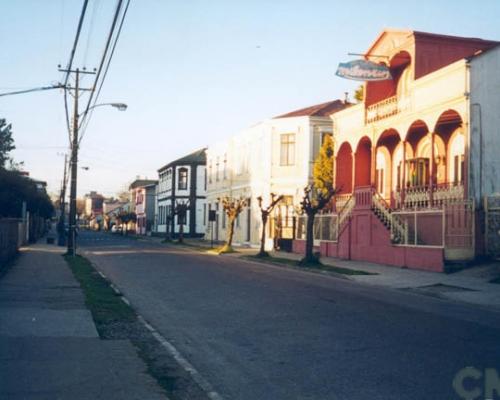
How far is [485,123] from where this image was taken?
961 inches

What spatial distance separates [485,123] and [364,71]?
7.62 metres

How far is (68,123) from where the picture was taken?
37.2m

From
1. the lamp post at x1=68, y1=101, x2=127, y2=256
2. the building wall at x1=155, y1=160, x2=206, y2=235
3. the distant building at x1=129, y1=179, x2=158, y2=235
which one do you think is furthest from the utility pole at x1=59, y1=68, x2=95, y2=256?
the distant building at x1=129, y1=179, x2=158, y2=235

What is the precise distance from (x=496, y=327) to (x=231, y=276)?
11408 mm

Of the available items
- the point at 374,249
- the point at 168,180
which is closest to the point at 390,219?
the point at 374,249

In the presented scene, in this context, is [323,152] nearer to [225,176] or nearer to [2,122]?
[225,176]

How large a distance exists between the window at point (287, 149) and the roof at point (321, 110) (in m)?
1.65

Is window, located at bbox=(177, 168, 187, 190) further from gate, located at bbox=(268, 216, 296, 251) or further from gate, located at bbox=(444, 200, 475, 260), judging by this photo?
gate, located at bbox=(444, 200, 475, 260)

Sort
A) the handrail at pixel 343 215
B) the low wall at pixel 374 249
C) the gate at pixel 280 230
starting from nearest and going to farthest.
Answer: the low wall at pixel 374 249, the handrail at pixel 343 215, the gate at pixel 280 230

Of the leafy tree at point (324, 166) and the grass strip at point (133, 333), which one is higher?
the leafy tree at point (324, 166)

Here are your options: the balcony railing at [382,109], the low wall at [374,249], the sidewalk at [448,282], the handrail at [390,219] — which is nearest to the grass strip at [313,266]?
the sidewalk at [448,282]

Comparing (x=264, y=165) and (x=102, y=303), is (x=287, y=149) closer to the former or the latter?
(x=264, y=165)

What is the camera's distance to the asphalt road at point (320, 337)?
7.83m

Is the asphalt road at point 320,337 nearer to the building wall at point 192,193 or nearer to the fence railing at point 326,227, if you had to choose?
the fence railing at point 326,227
